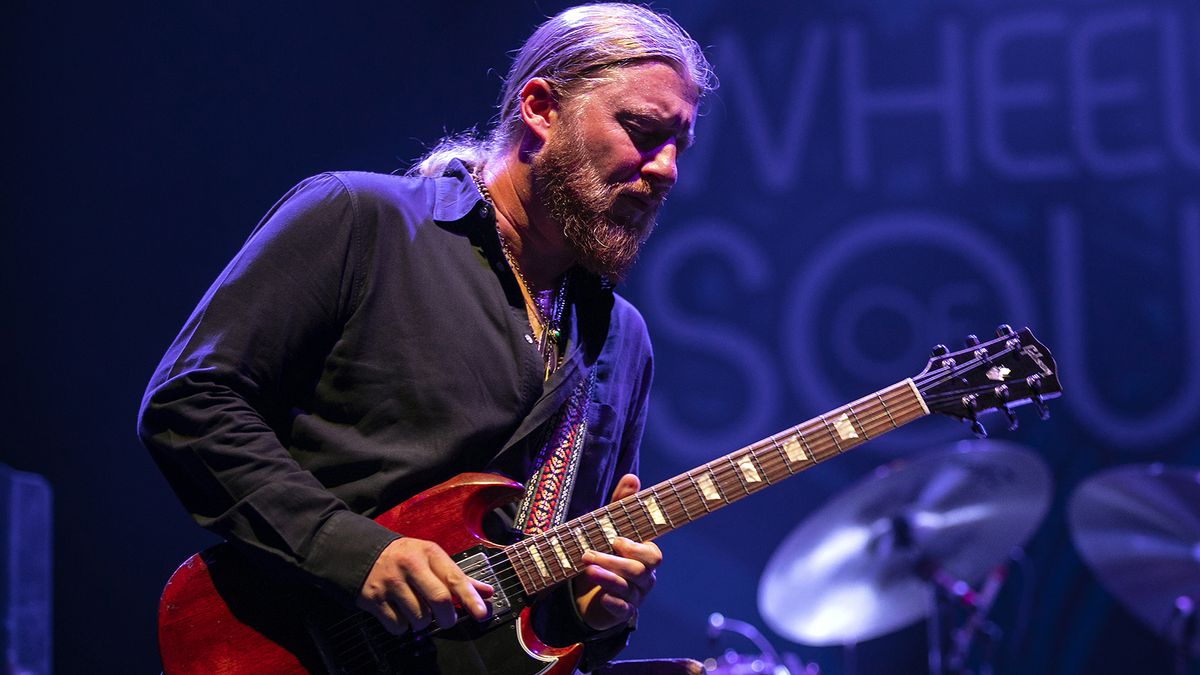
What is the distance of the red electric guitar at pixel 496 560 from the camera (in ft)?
6.66

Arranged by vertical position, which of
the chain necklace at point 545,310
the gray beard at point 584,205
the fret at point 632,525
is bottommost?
the fret at point 632,525

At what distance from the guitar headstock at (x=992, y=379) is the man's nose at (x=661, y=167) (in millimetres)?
664

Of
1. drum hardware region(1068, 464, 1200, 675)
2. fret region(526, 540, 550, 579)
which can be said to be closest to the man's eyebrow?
fret region(526, 540, 550, 579)

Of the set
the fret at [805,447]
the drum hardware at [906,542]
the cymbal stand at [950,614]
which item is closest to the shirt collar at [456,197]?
the fret at [805,447]

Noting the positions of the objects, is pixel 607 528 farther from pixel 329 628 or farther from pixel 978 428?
pixel 978 428

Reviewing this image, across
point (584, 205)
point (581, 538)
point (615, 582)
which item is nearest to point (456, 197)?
point (584, 205)

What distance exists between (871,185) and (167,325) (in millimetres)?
3196

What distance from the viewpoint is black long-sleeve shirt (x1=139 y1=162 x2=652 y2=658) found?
6.51 feet

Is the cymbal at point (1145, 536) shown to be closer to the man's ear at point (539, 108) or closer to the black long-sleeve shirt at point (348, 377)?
the black long-sleeve shirt at point (348, 377)

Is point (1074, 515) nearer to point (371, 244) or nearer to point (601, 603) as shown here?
point (601, 603)

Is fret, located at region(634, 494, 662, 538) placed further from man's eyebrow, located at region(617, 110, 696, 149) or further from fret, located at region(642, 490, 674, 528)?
Answer: man's eyebrow, located at region(617, 110, 696, 149)

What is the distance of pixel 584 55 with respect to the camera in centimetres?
255

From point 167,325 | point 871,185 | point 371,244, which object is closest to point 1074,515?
point 871,185

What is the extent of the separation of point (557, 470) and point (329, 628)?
0.58m
